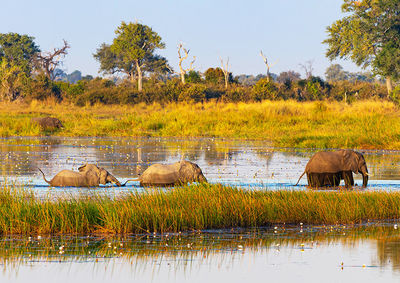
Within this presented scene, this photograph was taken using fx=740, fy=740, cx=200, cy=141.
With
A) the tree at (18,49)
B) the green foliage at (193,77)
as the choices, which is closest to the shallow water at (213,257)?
the green foliage at (193,77)

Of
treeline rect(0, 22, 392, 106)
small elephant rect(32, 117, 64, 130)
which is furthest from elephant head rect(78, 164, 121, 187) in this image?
treeline rect(0, 22, 392, 106)

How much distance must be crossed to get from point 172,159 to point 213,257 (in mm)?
12621

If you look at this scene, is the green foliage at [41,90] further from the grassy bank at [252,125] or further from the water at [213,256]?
the water at [213,256]

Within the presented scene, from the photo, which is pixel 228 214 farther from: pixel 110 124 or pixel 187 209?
pixel 110 124

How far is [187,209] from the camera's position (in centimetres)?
1016

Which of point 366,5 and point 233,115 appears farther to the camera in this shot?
point 366,5

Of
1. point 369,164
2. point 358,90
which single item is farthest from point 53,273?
point 358,90

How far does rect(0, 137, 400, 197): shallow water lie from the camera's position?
50.5ft

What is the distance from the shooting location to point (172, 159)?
68.3 feet

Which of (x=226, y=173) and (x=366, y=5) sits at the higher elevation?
(x=366, y=5)

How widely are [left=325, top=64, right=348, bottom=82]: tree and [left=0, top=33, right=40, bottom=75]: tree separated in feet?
214

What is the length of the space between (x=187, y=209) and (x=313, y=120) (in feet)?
81.4

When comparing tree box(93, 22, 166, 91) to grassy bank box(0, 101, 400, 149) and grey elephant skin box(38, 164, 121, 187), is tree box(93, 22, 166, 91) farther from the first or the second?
grey elephant skin box(38, 164, 121, 187)

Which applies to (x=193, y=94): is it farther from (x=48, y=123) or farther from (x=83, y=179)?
(x=83, y=179)
